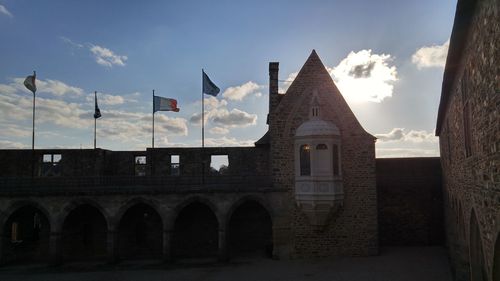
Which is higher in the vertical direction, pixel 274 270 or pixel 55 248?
pixel 55 248

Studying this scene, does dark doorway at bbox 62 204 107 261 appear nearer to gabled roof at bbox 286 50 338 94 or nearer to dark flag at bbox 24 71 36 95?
dark flag at bbox 24 71 36 95

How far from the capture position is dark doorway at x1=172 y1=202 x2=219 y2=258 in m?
24.1

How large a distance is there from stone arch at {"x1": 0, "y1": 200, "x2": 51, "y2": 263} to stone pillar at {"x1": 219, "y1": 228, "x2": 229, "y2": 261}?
→ 31.1 ft

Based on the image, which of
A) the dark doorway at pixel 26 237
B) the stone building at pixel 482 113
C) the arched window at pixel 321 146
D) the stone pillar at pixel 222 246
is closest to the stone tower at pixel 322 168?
the arched window at pixel 321 146

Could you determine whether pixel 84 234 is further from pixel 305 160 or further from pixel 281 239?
pixel 305 160

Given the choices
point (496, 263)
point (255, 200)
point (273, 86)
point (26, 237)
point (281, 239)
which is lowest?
point (26, 237)

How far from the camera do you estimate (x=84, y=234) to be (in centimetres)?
2416

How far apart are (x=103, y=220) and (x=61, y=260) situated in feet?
10.3

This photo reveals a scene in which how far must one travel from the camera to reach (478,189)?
8500 mm

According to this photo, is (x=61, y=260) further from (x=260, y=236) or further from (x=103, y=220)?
(x=260, y=236)

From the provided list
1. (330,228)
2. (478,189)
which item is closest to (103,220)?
(330,228)

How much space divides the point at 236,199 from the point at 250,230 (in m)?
3.18

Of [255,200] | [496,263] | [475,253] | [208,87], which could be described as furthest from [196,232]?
[496,263]

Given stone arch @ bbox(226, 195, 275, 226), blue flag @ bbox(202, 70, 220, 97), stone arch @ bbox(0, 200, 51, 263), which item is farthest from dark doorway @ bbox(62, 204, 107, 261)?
blue flag @ bbox(202, 70, 220, 97)
